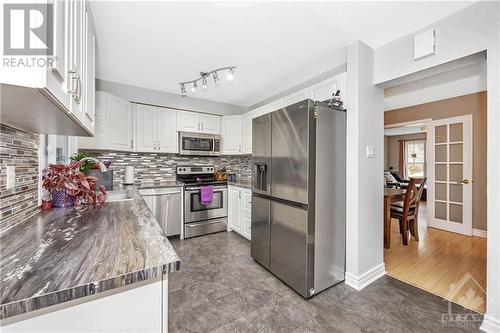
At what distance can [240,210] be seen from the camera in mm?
3490

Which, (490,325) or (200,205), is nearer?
(490,325)

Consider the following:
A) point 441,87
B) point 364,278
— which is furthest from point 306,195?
point 441,87

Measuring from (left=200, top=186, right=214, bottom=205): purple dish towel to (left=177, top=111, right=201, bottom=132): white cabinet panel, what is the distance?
3.55 ft

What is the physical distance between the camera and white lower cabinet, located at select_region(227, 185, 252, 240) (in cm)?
331

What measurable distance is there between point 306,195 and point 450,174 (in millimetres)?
3890

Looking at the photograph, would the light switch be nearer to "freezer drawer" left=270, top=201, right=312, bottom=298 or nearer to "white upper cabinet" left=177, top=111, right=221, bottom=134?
"freezer drawer" left=270, top=201, right=312, bottom=298

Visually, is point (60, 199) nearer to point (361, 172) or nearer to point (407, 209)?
point (361, 172)

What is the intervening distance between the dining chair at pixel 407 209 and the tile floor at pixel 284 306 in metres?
1.21

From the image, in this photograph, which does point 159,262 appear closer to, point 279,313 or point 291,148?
point 279,313

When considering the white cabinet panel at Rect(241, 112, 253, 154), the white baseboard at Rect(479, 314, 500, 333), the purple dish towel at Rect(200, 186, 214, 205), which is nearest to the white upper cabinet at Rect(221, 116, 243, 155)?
the white cabinet panel at Rect(241, 112, 253, 154)

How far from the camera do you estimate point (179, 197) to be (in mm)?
3373

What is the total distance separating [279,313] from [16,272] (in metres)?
1.71

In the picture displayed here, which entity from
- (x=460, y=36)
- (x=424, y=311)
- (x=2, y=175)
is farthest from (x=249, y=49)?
(x=424, y=311)

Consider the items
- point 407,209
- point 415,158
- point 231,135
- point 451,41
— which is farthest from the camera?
point 415,158
